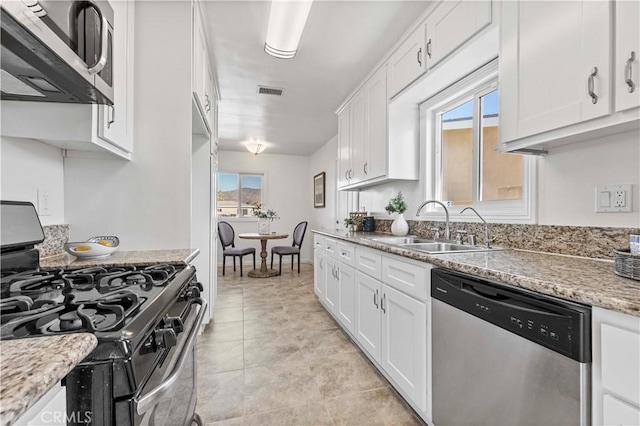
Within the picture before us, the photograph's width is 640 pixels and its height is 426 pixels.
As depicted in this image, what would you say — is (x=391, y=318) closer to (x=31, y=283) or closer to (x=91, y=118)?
(x=31, y=283)

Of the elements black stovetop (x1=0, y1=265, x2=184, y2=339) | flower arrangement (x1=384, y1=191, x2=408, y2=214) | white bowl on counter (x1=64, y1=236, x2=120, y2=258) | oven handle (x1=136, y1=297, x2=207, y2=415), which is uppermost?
flower arrangement (x1=384, y1=191, x2=408, y2=214)

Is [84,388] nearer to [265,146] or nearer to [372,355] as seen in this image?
[372,355]

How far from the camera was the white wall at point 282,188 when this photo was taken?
6.23 m

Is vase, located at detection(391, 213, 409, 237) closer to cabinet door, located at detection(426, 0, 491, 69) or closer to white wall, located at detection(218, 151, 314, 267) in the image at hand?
cabinet door, located at detection(426, 0, 491, 69)

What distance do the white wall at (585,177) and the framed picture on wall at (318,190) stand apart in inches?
175

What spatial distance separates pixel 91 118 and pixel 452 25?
199cm

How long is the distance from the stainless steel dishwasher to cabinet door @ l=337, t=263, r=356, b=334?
102 centimetres

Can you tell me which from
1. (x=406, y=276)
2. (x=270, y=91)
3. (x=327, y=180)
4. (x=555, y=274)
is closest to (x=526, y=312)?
(x=555, y=274)

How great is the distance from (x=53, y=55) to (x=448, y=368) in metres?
1.87

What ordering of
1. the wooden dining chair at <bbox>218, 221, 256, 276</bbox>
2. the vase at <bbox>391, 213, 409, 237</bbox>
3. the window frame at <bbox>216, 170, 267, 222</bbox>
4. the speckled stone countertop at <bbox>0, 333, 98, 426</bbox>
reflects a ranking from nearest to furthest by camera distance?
the speckled stone countertop at <bbox>0, 333, 98, 426</bbox> < the vase at <bbox>391, 213, 409, 237</bbox> < the wooden dining chair at <bbox>218, 221, 256, 276</bbox> < the window frame at <bbox>216, 170, 267, 222</bbox>

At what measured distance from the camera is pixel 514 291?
100 centimetres

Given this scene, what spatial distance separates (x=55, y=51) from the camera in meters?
0.86

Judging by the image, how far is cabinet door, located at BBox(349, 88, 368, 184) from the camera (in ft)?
9.95

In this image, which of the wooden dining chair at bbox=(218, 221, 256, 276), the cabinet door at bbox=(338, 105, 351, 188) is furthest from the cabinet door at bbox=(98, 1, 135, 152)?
→ the wooden dining chair at bbox=(218, 221, 256, 276)
